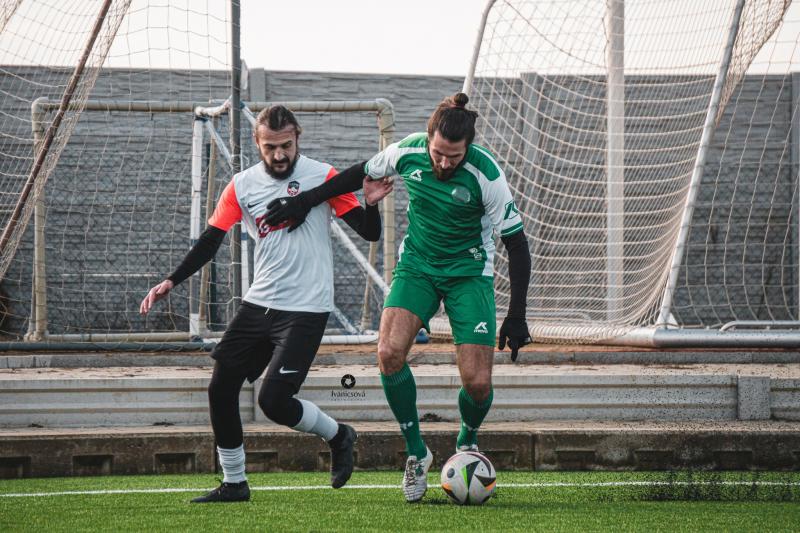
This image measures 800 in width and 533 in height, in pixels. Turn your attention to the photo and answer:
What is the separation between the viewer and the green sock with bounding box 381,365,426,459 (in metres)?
5.30

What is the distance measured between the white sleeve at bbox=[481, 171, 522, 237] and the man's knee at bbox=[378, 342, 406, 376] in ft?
2.49

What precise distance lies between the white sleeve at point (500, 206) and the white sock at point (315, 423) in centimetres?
127

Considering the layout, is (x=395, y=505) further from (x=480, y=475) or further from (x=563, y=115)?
(x=563, y=115)

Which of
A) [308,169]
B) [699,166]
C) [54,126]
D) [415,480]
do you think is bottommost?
[415,480]

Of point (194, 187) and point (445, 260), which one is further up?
point (194, 187)

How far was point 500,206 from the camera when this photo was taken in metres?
5.22

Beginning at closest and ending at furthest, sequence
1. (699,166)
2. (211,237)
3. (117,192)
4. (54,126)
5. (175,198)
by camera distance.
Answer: (211,237) < (54,126) < (699,166) < (117,192) < (175,198)

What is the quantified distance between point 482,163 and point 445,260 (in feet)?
1.68

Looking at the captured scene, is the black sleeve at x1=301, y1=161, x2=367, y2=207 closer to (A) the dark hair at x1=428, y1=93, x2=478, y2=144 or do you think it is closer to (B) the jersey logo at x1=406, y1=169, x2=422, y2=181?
(B) the jersey logo at x1=406, y1=169, x2=422, y2=181

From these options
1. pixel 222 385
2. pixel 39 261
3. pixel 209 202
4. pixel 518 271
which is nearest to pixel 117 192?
pixel 39 261

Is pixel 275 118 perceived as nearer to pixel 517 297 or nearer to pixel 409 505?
pixel 517 297

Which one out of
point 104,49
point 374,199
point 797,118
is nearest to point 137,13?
point 104,49

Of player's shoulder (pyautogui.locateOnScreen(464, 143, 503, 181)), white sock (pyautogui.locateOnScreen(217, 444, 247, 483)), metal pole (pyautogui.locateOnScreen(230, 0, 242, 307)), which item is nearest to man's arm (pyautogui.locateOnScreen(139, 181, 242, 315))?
white sock (pyautogui.locateOnScreen(217, 444, 247, 483))

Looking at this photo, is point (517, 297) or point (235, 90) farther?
point (235, 90)
